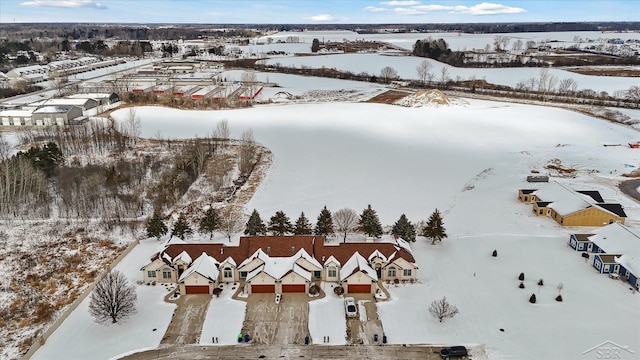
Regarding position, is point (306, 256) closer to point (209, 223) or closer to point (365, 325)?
point (365, 325)

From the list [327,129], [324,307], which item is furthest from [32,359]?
[327,129]

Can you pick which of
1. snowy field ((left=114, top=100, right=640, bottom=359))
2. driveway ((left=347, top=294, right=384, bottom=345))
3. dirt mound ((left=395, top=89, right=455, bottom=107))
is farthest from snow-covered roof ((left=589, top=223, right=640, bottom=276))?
dirt mound ((left=395, top=89, right=455, bottom=107))

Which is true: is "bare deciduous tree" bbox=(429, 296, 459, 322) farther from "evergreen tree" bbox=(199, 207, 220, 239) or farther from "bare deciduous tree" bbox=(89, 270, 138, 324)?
"evergreen tree" bbox=(199, 207, 220, 239)

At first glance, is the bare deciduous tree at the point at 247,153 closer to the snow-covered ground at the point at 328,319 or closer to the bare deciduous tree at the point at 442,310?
the snow-covered ground at the point at 328,319

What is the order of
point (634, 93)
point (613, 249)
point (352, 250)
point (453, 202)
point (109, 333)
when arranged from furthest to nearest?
1. point (634, 93)
2. point (453, 202)
3. point (613, 249)
4. point (352, 250)
5. point (109, 333)

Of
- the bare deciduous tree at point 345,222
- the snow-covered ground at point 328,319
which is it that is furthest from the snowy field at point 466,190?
the bare deciduous tree at point 345,222

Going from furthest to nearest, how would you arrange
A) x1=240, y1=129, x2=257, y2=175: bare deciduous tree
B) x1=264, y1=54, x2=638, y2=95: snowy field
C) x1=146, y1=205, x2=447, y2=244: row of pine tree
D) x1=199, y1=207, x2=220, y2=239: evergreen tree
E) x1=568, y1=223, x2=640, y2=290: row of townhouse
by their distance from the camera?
x1=264, y1=54, x2=638, y2=95: snowy field → x1=240, y1=129, x2=257, y2=175: bare deciduous tree → x1=199, y1=207, x2=220, y2=239: evergreen tree → x1=146, y1=205, x2=447, y2=244: row of pine tree → x1=568, y1=223, x2=640, y2=290: row of townhouse

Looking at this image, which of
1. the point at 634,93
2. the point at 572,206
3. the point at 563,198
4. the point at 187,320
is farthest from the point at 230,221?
the point at 634,93
